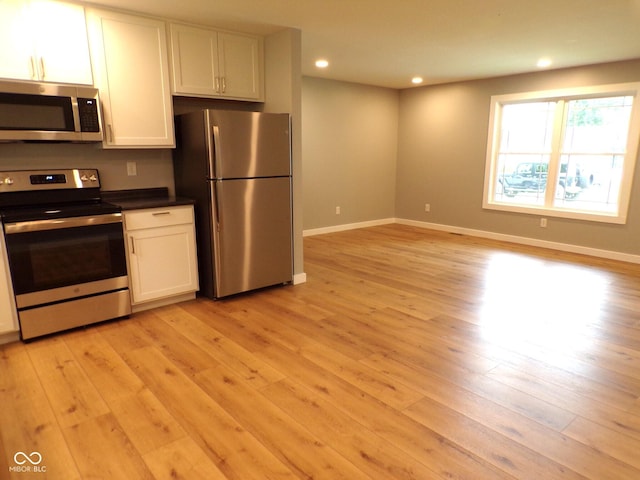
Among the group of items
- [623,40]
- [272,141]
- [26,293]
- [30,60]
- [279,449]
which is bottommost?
[279,449]

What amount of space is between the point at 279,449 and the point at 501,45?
13.7 feet

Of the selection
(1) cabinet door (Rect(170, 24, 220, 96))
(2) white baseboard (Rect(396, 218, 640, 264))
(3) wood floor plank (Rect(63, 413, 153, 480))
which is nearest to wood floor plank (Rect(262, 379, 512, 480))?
(3) wood floor plank (Rect(63, 413, 153, 480))

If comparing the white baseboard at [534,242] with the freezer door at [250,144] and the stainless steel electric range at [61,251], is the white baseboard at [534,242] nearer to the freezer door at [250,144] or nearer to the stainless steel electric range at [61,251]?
the freezer door at [250,144]

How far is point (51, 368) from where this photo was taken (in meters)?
2.45

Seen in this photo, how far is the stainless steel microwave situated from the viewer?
2.68 meters

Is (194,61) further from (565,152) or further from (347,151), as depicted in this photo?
(565,152)

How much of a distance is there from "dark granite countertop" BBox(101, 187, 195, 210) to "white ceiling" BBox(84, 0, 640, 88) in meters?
1.42

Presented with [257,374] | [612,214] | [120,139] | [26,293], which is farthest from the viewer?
[612,214]

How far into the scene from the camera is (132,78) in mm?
3180

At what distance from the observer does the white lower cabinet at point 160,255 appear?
315 cm

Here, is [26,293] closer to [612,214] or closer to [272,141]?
[272,141]

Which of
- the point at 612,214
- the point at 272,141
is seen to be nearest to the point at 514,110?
the point at 612,214

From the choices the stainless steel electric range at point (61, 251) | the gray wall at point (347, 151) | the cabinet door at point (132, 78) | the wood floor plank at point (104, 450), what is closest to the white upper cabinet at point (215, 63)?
the cabinet door at point (132, 78)

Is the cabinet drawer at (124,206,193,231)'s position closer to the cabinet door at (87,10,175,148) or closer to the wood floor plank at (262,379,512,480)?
the cabinet door at (87,10,175,148)
